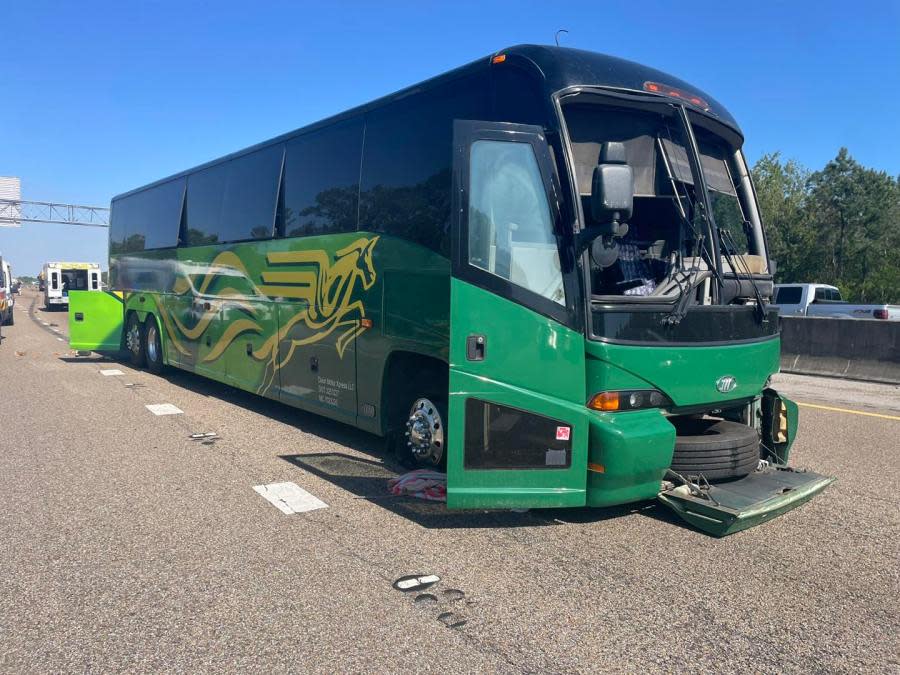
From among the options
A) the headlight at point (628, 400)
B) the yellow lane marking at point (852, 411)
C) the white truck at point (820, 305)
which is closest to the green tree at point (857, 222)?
the white truck at point (820, 305)

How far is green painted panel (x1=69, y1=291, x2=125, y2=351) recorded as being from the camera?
48.6 feet

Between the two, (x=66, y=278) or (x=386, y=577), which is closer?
(x=386, y=577)

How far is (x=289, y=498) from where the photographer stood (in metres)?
5.59

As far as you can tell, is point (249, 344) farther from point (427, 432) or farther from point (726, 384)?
point (726, 384)

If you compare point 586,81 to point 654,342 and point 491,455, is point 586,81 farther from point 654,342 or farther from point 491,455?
point 491,455

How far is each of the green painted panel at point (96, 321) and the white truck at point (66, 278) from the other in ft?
105

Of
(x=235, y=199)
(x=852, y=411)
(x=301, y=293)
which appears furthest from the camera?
(x=852, y=411)

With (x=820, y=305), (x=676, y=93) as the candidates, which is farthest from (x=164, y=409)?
(x=820, y=305)

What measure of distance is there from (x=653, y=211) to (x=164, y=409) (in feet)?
23.5

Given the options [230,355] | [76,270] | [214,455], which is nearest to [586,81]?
[214,455]

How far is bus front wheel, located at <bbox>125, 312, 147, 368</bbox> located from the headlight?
11647 millimetres

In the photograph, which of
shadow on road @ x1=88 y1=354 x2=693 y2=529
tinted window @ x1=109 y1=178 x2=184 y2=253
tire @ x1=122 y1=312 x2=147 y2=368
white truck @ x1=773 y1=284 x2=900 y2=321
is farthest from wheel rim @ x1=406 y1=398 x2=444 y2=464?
white truck @ x1=773 y1=284 x2=900 y2=321

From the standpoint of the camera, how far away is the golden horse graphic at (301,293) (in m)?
6.79

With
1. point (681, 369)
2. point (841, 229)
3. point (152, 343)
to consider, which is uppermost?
point (841, 229)
